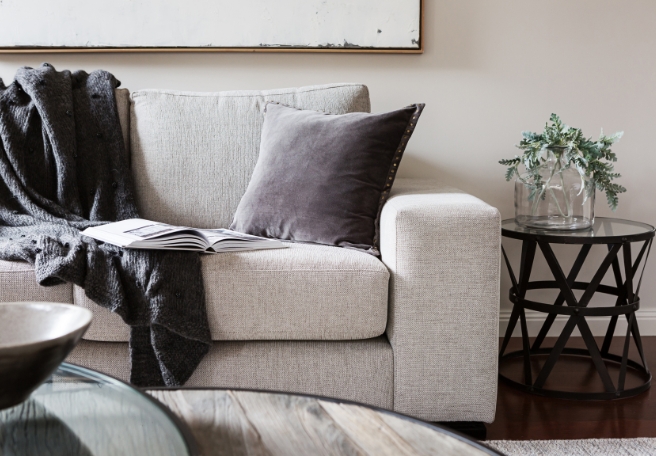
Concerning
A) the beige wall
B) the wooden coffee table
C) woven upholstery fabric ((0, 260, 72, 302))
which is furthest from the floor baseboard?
the wooden coffee table

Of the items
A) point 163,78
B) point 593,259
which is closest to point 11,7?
point 163,78

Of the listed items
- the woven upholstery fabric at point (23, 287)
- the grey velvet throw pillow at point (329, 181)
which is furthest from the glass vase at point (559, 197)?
the woven upholstery fabric at point (23, 287)

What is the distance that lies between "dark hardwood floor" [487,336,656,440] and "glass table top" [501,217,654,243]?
478 millimetres

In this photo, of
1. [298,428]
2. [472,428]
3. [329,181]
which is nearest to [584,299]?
[472,428]

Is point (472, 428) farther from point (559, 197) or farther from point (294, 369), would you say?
point (559, 197)

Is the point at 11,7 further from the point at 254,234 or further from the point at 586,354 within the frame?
the point at 586,354

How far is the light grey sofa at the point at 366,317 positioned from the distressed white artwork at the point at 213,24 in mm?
973

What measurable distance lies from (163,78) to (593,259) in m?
1.81

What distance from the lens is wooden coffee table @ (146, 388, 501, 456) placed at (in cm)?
63

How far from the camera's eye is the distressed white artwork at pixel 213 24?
235 centimetres

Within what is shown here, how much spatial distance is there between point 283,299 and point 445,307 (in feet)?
1.30

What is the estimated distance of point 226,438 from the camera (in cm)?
66

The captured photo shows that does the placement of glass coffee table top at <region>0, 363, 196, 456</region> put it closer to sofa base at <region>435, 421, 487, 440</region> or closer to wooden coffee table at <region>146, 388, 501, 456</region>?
wooden coffee table at <region>146, 388, 501, 456</region>

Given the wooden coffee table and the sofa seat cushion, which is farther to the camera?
the sofa seat cushion
